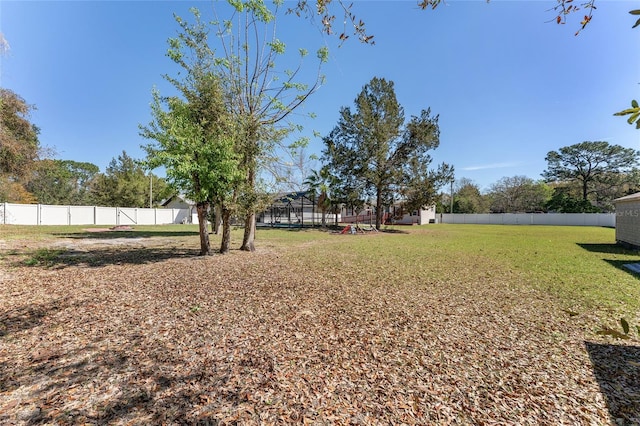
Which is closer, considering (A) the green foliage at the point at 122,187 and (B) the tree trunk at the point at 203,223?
(B) the tree trunk at the point at 203,223

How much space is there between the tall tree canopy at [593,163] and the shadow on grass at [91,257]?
52.5 metres

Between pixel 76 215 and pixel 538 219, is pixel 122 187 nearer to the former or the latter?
pixel 76 215

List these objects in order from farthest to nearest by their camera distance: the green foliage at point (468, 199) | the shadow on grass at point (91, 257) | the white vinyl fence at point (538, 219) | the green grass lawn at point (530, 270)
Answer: the green foliage at point (468, 199) < the white vinyl fence at point (538, 219) < the shadow on grass at point (91, 257) < the green grass lawn at point (530, 270)

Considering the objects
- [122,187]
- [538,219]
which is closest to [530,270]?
[538,219]

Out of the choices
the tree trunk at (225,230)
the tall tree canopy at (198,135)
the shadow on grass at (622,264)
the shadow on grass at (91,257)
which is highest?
the tall tree canopy at (198,135)

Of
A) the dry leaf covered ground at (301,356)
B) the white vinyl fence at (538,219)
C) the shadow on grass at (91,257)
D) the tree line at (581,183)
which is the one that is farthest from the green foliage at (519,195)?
the shadow on grass at (91,257)

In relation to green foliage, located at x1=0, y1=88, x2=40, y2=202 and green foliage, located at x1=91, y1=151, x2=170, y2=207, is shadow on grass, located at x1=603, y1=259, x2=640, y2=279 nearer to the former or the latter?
green foliage, located at x1=0, y1=88, x2=40, y2=202

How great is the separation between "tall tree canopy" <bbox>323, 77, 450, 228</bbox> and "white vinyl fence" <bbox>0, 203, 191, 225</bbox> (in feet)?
73.6

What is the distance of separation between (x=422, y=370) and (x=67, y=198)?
50.3 m

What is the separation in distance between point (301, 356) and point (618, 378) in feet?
10.5

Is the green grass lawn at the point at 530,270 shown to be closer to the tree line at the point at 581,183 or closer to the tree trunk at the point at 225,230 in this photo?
the tree trunk at the point at 225,230

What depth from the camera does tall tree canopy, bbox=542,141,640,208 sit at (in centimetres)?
3909

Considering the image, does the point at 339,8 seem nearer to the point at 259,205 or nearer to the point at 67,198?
the point at 259,205

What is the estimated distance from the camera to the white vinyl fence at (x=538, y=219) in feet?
115
